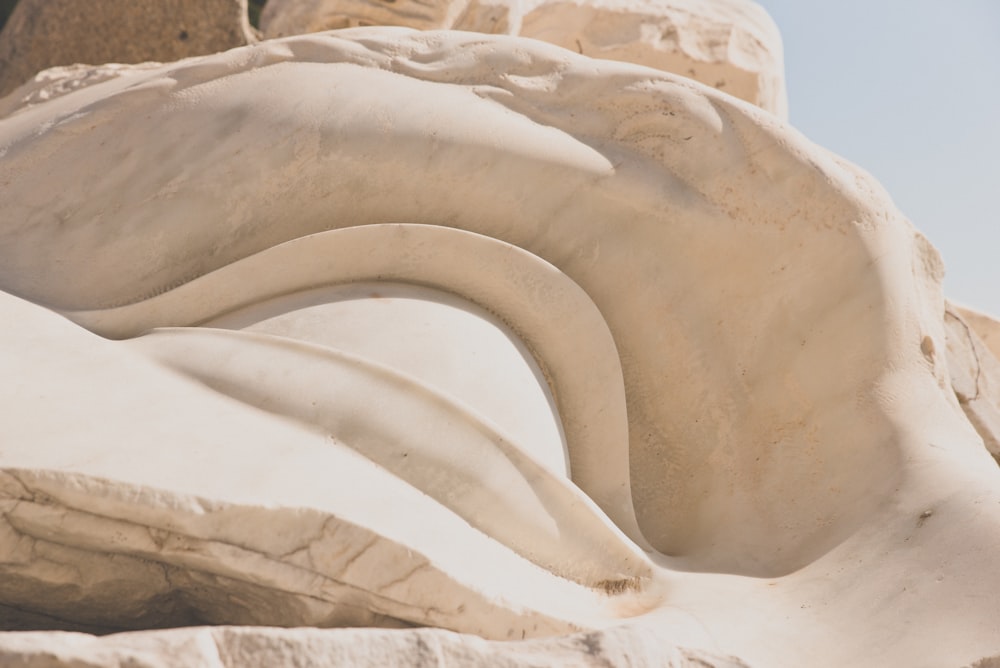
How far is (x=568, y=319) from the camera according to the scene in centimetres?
153

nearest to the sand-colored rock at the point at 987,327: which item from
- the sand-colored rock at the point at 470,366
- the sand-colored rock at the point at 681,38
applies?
the sand-colored rock at the point at 681,38

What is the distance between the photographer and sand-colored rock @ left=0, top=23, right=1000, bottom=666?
3.67 feet

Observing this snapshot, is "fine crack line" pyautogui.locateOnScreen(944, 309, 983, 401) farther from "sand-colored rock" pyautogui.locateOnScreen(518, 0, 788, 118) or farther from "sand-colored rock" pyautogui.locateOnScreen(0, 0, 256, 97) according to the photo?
"sand-colored rock" pyautogui.locateOnScreen(0, 0, 256, 97)

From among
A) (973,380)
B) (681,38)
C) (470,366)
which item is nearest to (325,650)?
(470,366)

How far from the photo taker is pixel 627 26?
3.29 m

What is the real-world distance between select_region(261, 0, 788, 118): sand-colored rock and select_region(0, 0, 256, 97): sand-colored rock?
0.77 ft

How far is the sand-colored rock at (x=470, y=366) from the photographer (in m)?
1.12

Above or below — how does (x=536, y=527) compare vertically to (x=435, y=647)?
below

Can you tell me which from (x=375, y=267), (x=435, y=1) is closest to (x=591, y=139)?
(x=375, y=267)

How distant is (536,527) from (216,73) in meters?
0.93

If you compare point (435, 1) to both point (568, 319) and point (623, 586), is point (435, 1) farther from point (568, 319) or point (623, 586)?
point (623, 586)

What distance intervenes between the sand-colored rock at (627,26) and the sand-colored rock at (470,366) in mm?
1407

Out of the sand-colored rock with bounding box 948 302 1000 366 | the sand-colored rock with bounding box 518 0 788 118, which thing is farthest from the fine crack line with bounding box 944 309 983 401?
the sand-colored rock with bounding box 518 0 788 118

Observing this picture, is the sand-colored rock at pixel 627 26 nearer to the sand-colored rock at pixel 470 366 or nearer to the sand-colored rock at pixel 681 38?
the sand-colored rock at pixel 681 38
